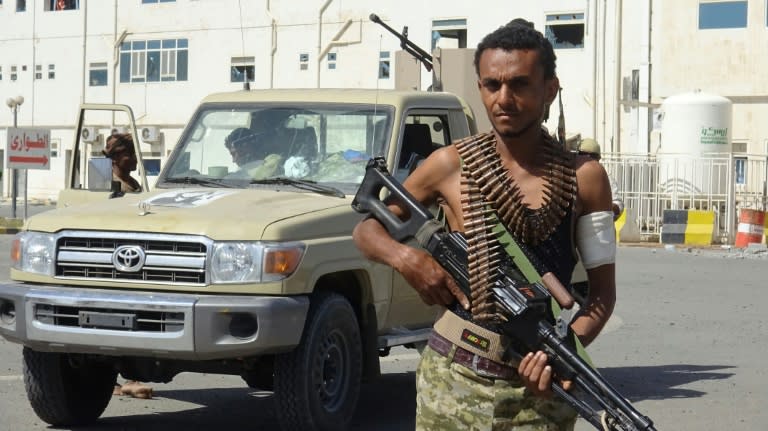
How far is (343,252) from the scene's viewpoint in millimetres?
8281

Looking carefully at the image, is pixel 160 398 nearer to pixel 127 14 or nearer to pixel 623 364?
pixel 623 364

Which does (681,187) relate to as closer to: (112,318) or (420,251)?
(112,318)

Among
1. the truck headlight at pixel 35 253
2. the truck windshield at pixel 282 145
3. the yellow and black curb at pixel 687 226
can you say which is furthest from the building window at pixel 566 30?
the truck headlight at pixel 35 253

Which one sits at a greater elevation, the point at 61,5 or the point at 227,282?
the point at 61,5

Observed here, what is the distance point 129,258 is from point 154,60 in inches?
1816

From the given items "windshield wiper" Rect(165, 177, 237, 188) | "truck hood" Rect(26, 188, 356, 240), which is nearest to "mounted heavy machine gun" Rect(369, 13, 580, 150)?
"windshield wiper" Rect(165, 177, 237, 188)

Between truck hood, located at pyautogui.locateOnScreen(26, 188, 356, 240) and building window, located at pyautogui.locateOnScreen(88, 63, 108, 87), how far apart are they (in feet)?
156

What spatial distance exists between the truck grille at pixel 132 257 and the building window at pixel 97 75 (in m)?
48.0

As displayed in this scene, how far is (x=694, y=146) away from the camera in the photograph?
112 feet

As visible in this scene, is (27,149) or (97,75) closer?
(27,149)

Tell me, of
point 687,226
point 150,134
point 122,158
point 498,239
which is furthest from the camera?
point 150,134

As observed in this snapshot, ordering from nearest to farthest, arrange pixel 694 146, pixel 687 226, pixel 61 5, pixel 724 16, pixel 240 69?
1. pixel 687 226
2. pixel 694 146
3. pixel 724 16
4. pixel 240 69
5. pixel 61 5

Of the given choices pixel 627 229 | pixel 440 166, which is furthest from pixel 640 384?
pixel 627 229

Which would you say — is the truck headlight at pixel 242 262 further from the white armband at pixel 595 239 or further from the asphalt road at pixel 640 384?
the white armband at pixel 595 239
